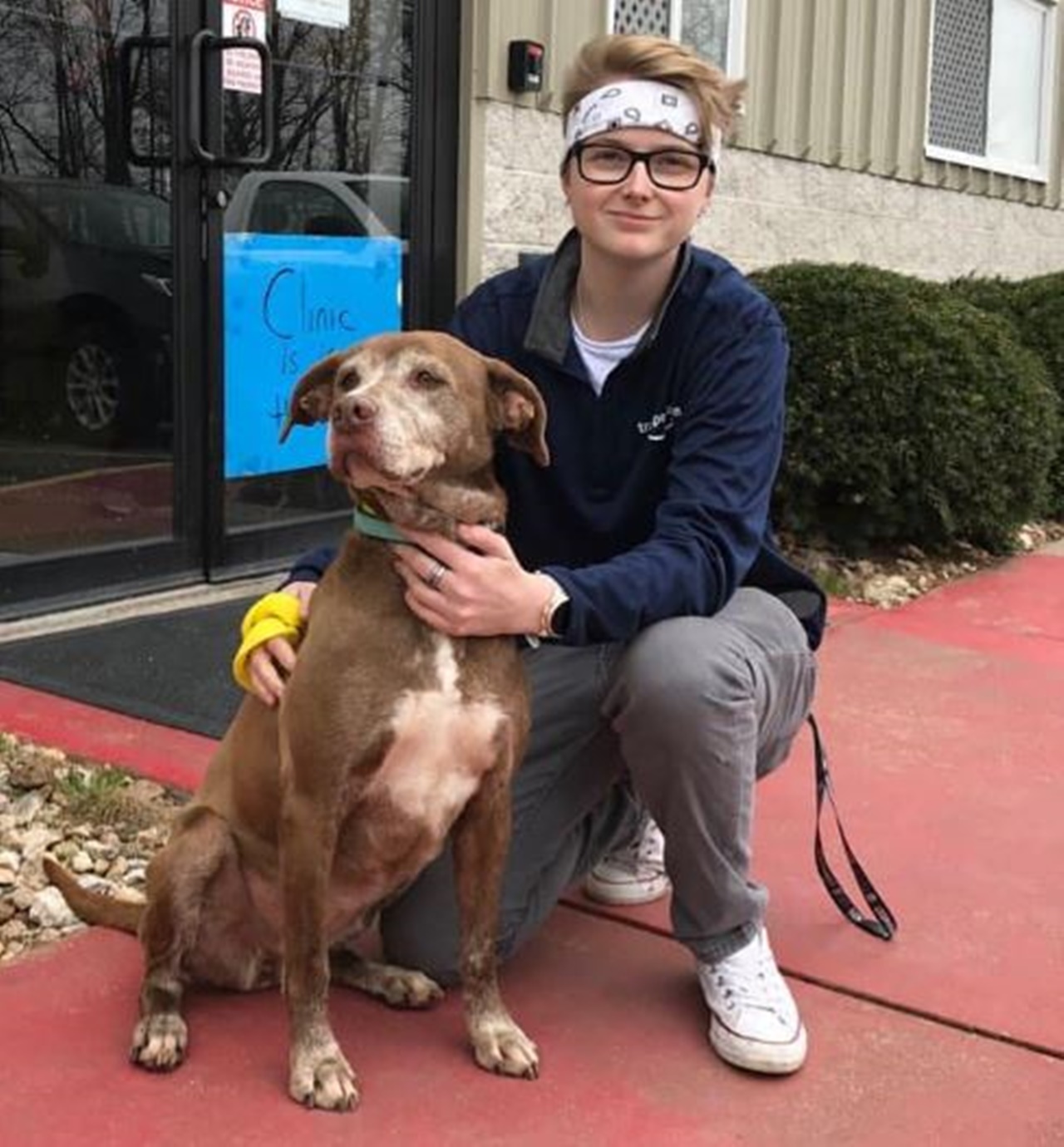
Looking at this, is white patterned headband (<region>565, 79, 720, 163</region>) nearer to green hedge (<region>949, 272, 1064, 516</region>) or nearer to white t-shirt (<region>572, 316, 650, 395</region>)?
white t-shirt (<region>572, 316, 650, 395</region>)

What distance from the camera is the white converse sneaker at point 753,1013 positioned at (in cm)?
274

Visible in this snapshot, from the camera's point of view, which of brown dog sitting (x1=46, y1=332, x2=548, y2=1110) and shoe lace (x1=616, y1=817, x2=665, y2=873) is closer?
brown dog sitting (x1=46, y1=332, x2=548, y2=1110)

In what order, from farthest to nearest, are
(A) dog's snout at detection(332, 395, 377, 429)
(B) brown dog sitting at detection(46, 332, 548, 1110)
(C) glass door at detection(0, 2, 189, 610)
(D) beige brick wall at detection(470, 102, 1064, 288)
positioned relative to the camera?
(D) beige brick wall at detection(470, 102, 1064, 288), (C) glass door at detection(0, 2, 189, 610), (B) brown dog sitting at detection(46, 332, 548, 1110), (A) dog's snout at detection(332, 395, 377, 429)

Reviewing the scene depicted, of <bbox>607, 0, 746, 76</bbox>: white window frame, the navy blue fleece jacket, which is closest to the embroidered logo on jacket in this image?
the navy blue fleece jacket

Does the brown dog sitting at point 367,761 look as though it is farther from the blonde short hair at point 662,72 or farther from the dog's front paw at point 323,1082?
the blonde short hair at point 662,72

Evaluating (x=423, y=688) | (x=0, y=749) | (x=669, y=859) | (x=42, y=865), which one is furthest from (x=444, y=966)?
(x=0, y=749)

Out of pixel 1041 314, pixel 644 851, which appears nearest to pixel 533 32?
pixel 1041 314

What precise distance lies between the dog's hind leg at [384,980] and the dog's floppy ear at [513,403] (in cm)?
105

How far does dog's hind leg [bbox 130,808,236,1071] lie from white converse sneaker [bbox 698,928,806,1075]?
907 millimetres

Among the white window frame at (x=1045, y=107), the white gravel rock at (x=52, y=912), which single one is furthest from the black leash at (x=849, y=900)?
the white window frame at (x=1045, y=107)

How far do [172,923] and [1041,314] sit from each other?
761cm

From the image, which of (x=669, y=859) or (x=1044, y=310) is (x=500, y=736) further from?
(x=1044, y=310)

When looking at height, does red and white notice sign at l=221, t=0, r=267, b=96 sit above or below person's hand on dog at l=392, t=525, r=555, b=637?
above

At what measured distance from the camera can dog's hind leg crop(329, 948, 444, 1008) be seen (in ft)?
9.64
